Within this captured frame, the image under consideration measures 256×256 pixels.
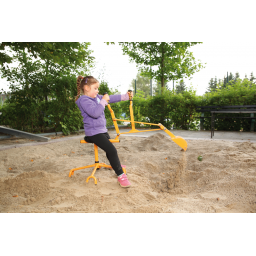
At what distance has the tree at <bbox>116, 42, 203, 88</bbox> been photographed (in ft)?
30.2

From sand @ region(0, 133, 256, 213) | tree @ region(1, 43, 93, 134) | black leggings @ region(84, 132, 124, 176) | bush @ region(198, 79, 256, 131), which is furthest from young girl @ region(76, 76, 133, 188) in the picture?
bush @ region(198, 79, 256, 131)

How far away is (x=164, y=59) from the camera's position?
936cm

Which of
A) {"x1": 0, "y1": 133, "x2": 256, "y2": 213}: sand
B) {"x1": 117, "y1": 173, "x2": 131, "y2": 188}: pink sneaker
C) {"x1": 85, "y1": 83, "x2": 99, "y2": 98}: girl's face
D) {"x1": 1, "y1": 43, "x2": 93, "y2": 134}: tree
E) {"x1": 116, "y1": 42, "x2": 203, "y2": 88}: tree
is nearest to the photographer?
{"x1": 0, "y1": 133, "x2": 256, "y2": 213}: sand

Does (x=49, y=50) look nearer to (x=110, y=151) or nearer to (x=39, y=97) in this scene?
(x=39, y=97)

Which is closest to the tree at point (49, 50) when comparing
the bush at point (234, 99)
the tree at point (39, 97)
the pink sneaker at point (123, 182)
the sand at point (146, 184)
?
the tree at point (39, 97)

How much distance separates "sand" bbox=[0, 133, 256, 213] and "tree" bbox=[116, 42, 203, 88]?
6274mm

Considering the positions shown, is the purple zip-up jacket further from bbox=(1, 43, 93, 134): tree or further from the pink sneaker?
bbox=(1, 43, 93, 134): tree

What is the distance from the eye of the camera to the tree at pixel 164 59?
9.22 metres

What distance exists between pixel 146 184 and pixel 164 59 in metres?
7.86

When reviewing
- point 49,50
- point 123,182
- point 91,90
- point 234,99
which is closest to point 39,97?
point 49,50

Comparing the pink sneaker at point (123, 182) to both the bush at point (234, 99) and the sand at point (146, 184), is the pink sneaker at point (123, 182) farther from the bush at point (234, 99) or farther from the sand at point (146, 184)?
the bush at point (234, 99)

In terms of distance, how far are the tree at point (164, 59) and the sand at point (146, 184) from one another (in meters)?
6.27

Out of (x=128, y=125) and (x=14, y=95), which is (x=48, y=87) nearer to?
(x=14, y=95)

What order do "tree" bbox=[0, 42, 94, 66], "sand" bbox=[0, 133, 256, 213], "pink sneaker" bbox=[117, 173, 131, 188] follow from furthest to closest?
"tree" bbox=[0, 42, 94, 66] < "pink sneaker" bbox=[117, 173, 131, 188] < "sand" bbox=[0, 133, 256, 213]
